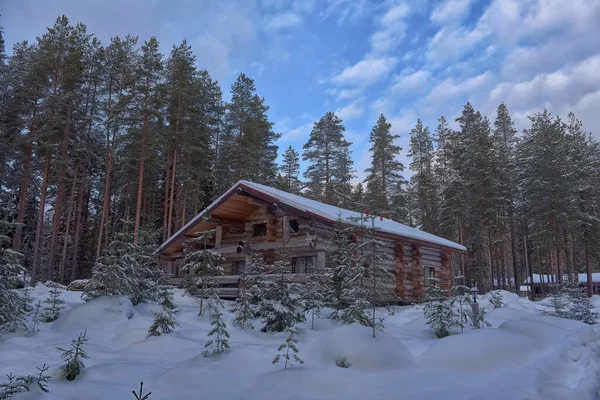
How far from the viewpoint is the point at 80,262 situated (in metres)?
36.5

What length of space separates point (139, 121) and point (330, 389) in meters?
25.3

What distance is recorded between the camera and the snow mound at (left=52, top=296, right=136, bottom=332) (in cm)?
912

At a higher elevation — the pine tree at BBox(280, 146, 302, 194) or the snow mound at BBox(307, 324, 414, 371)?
the pine tree at BBox(280, 146, 302, 194)

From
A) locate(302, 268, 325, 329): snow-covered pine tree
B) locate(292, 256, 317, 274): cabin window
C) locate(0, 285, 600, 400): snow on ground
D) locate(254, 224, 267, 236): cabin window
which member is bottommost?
locate(0, 285, 600, 400): snow on ground

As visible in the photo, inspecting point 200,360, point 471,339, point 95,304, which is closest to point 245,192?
point 95,304

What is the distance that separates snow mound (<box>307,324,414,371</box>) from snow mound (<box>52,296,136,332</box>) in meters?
5.77

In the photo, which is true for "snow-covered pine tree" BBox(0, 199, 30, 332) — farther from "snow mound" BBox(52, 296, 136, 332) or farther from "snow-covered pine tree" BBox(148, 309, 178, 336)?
"snow-covered pine tree" BBox(148, 309, 178, 336)

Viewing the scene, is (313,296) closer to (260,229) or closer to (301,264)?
(301,264)

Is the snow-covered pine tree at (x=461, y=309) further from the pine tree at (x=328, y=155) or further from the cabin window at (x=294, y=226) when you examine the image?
the pine tree at (x=328, y=155)

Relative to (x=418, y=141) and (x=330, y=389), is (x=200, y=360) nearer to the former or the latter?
(x=330, y=389)

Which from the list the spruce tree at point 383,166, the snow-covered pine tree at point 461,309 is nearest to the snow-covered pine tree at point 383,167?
the spruce tree at point 383,166

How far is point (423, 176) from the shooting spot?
4147 cm

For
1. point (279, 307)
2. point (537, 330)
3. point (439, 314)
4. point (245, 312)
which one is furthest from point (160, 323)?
point (537, 330)

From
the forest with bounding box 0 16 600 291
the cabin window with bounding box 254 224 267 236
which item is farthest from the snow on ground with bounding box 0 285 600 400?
the forest with bounding box 0 16 600 291
